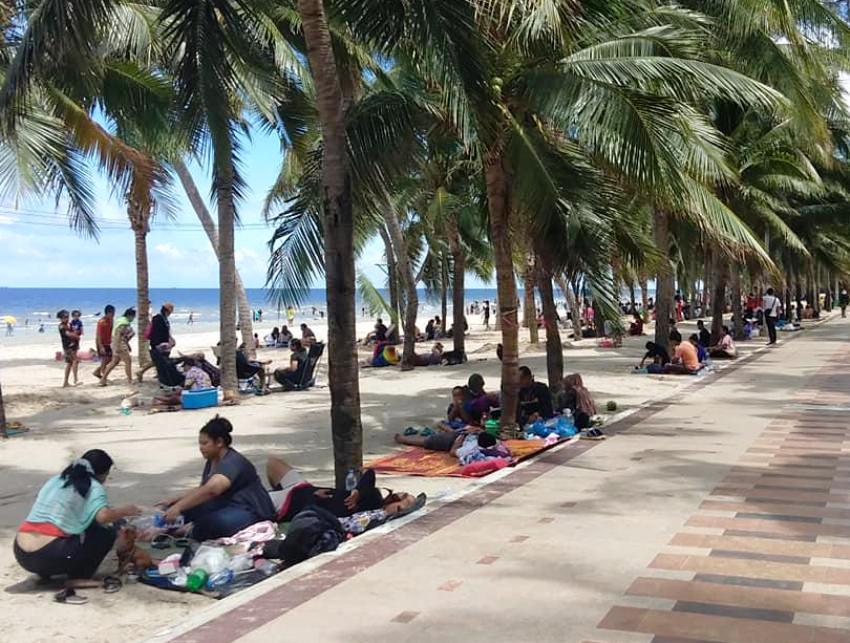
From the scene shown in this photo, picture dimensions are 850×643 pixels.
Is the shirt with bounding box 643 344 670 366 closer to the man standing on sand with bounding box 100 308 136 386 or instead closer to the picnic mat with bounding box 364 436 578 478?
the picnic mat with bounding box 364 436 578 478

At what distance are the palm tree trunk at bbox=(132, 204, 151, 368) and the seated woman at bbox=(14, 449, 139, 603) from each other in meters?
13.5

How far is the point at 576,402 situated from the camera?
415 inches

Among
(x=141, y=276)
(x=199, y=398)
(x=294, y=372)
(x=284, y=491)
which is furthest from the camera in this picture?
(x=141, y=276)

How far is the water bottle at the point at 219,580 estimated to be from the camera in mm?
5004

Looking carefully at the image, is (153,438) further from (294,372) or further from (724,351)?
(724,351)

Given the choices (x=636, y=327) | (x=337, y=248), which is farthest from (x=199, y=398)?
(x=636, y=327)

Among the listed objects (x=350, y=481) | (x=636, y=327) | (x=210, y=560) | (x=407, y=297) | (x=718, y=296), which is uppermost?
(x=407, y=297)

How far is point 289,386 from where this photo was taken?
52.4 ft

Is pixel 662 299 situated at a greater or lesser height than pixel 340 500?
greater

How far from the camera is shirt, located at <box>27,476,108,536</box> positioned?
507 centimetres

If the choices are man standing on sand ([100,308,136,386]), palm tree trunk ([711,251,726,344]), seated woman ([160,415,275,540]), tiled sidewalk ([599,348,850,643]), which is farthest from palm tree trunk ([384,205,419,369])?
seated woman ([160,415,275,540])

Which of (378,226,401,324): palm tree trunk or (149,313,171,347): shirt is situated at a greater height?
(378,226,401,324): palm tree trunk

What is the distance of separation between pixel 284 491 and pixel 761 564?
3433 millimetres

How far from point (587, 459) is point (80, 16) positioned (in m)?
6.03
